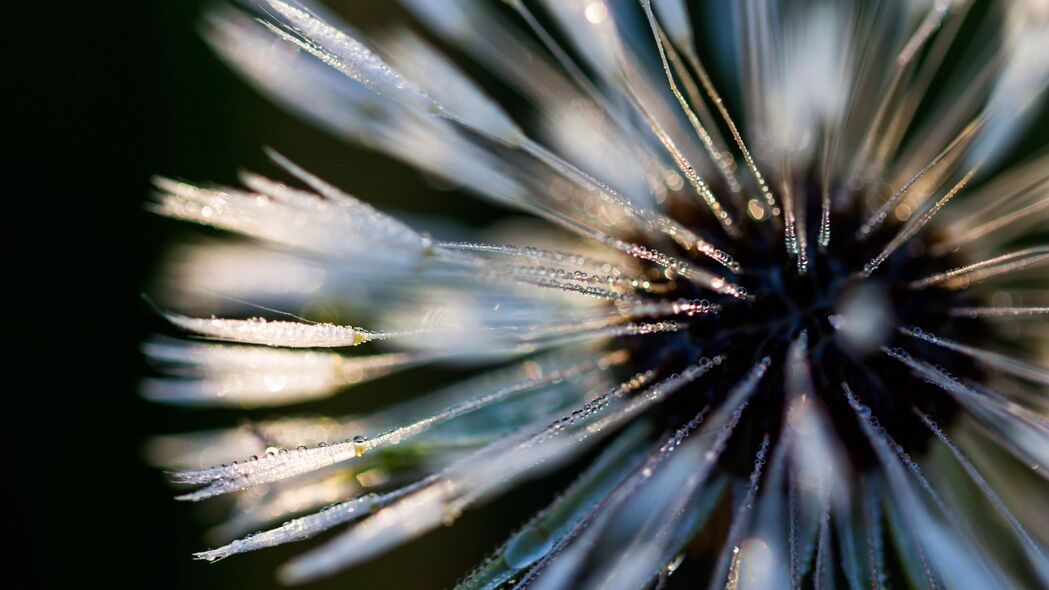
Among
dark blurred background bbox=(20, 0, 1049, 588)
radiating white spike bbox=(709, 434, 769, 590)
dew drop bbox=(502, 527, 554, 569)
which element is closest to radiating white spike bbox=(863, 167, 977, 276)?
radiating white spike bbox=(709, 434, 769, 590)

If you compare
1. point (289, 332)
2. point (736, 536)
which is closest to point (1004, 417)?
point (736, 536)

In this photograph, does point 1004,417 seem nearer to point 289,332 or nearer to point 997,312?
point 997,312

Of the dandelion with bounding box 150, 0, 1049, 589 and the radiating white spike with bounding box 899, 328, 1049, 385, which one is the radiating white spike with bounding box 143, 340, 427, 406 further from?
the radiating white spike with bounding box 899, 328, 1049, 385

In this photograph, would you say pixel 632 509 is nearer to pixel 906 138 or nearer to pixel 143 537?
pixel 906 138

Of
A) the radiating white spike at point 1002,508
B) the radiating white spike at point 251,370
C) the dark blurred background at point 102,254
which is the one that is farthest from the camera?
the dark blurred background at point 102,254

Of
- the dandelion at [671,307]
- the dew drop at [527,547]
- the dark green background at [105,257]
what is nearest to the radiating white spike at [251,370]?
the dandelion at [671,307]

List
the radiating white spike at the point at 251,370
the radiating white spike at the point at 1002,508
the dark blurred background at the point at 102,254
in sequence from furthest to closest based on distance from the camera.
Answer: the dark blurred background at the point at 102,254
the radiating white spike at the point at 251,370
the radiating white spike at the point at 1002,508

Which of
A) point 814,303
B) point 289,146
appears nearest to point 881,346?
point 814,303

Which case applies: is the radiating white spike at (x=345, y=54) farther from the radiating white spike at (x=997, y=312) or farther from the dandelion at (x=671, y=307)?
the radiating white spike at (x=997, y=312)
